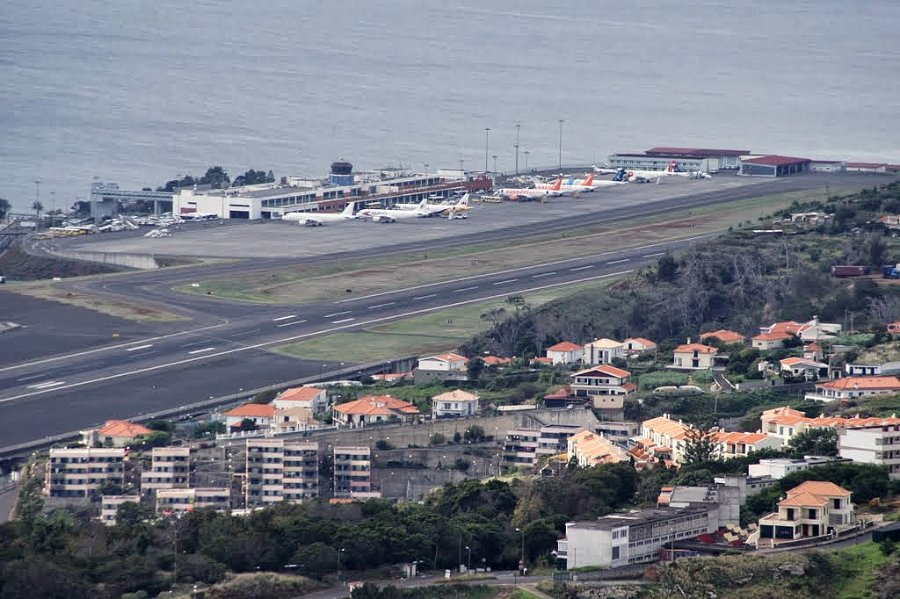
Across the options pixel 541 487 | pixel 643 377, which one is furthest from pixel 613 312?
pixel 541 487

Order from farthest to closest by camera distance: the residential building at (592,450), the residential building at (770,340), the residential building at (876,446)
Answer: the residential building at (770,340) < the residential building at (592,450) < the residential building at (876,446)

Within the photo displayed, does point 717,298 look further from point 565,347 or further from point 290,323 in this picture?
point 290,323

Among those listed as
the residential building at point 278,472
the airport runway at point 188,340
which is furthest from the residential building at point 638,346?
the residential building at point 278,472

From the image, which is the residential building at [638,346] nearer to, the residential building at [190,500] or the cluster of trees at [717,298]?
the cluster of trees at [717,298]

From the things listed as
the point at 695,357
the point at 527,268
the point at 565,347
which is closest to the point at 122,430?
the point at 565,347

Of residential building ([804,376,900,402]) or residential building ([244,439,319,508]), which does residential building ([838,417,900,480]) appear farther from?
residential building ([244,439,319,508])

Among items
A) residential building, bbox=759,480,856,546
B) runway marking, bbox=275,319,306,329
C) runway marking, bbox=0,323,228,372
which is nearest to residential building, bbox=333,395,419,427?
runway marking, bbox=0,323,228,372
